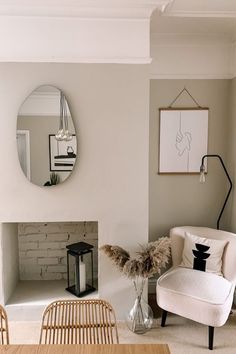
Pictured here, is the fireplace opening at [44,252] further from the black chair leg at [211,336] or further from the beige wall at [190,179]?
the black chair leg at [211,336]

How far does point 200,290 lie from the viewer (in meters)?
2.54

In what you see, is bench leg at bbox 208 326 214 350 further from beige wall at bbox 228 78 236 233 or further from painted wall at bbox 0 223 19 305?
painted wall at bbox 0 223 19 305

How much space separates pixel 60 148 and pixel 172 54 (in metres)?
1.42

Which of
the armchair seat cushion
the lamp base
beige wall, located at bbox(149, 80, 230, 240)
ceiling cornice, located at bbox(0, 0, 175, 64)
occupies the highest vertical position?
ceiling cornice, located at bbox(0, 0, 175, 64)

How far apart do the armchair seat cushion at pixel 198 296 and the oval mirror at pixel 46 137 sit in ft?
3.91

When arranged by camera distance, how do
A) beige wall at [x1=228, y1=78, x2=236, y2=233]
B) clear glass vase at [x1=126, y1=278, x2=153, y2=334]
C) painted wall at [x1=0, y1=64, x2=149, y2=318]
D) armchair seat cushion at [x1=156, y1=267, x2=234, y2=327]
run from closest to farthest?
armchair seat cushion at [x1=156, y1=267, x2=234, y2=327], painted wall at [x1=0, y1=64, x2=149, y2=318], clear glass vase at [x1=126, y1=278, x2=153, y2=334], beige wall at [x1=228, y1=78, x2=236, y2=233]

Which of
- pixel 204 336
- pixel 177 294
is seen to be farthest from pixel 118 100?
pixel 204 336

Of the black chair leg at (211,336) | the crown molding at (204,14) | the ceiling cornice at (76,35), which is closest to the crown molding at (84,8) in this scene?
the ceiling cornice at (76,35)

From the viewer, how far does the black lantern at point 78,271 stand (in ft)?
9.45

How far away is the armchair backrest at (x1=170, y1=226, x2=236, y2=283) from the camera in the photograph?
9.27ft

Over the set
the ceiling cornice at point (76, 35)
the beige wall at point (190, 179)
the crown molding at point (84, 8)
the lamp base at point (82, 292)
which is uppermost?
the crown molding at point (84, 8)

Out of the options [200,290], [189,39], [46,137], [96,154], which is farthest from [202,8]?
[200,290]

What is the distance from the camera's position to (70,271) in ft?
10.5

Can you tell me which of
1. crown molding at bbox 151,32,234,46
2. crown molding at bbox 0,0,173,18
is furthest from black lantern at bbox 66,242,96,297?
crown molding at bbox 151,32,234,46
